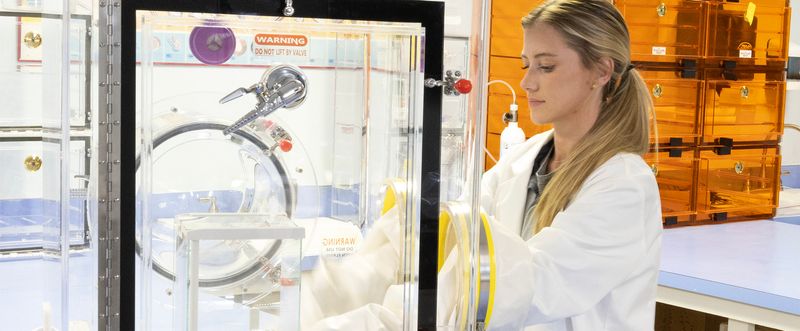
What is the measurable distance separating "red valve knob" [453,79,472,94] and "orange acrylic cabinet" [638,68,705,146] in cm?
191

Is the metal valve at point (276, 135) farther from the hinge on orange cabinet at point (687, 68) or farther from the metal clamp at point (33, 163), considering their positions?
the hinge on orange cabinet at point (687, 68)

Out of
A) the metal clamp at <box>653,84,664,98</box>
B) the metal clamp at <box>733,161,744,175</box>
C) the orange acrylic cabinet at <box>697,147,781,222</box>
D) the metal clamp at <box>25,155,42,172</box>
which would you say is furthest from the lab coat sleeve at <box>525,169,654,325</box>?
the metal clamp at <box>733,161,744,175</box>

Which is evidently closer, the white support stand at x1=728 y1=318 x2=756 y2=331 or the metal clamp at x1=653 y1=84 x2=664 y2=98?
the white support stand at x1=728 y1=318 x2=756 y2=331

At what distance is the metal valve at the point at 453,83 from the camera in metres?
1.13

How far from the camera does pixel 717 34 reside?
3.01 m

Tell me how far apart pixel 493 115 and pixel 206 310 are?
1.85 meters

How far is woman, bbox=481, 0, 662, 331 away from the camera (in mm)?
1479

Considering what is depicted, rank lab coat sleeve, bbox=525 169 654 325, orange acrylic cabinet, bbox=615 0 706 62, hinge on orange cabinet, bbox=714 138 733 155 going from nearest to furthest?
lab coat sleeve, bbox=525 169 654 325, orange acrylic cabinet, bbox=615 0 706 62, hinge on orange cabinet, bbox=714 138 733 155

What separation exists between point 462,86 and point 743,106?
2.26m

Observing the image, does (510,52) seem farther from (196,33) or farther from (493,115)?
(196,33)

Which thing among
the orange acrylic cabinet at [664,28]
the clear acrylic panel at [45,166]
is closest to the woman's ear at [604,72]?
the orange acrylic cabinet at [664,28]

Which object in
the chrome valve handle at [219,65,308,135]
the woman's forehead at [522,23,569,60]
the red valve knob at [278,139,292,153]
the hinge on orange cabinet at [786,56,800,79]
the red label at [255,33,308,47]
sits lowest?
the red valve knob at [278,139,292,153]

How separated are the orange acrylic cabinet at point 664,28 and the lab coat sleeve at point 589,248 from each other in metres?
1.22

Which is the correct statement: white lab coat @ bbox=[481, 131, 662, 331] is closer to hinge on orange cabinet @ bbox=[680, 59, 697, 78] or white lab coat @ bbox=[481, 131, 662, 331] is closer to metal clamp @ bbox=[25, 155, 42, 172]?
metal clamp @ bbox=[25, 155, 42, 172]
